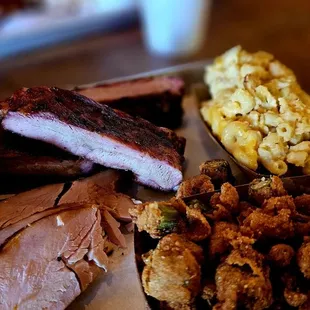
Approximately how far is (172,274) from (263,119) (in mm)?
530

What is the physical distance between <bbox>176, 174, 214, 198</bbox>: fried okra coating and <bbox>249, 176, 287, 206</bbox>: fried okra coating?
9cm

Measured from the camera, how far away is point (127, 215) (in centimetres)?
112

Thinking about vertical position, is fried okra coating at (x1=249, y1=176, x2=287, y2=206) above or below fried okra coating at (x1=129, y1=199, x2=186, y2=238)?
below

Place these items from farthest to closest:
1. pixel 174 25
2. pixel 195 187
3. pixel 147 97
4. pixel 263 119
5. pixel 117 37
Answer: pixel 117 37 < pixel 174 25 < pixel 147 97 < pixel 263 119 < pixel 195 187

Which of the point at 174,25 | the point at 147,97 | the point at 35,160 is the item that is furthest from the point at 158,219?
the point at 174,25

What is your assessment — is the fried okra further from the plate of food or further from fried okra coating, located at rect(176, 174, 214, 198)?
fried okra coating, located at rect(176, 174, 214, 198)

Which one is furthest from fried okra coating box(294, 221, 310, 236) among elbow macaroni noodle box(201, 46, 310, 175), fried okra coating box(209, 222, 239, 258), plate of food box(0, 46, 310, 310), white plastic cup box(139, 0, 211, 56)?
white plastic cup box(139, 0, 211, 56)

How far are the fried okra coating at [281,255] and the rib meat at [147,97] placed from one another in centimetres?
62

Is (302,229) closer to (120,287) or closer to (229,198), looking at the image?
(229,198)

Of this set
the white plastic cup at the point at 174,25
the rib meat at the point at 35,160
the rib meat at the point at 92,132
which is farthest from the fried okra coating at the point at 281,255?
the white plastic cup at the point at 174,25

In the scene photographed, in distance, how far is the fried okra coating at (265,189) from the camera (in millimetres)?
997

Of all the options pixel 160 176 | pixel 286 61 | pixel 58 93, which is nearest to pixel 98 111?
pixel 58 93

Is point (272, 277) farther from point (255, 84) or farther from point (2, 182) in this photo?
point (2, 182)

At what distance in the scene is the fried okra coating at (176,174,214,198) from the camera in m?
1.06
